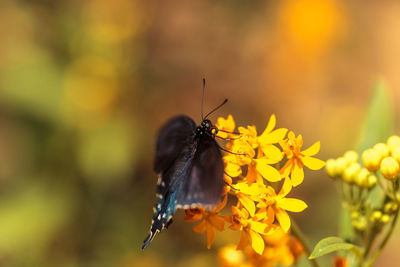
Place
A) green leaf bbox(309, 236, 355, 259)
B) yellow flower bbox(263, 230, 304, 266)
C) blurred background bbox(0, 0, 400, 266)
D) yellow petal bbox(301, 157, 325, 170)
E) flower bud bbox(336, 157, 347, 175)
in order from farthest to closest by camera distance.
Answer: blurred background bbox(0, 0, 400, 266) → yellow flower bbox(263, 230, 304, 266) → flower bud bbox(336, 157, 347, 175) → yellow petal bbox(301, 157, 325, 170) → green leaf bbox(309, 236, 355, 259)

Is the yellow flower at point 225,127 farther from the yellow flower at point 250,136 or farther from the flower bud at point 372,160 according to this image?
the flower bud at point 372,160

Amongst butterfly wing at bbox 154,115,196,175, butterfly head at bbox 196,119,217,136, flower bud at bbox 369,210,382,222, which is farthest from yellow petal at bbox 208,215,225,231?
flower bud at bbox 369,210,382,222

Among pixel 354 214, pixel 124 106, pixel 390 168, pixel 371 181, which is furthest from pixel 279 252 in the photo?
pixel 124 106

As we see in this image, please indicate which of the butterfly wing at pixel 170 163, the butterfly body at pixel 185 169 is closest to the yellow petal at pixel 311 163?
the butterfly body at pixel 185 169

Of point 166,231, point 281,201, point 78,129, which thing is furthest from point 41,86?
point 281,201

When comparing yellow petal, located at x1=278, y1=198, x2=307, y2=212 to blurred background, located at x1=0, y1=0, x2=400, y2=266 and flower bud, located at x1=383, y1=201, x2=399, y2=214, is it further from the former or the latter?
blurred background, located at x1=0, y1=0, x2=400, y2=266

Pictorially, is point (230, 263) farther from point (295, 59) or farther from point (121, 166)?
point (295, 59)
